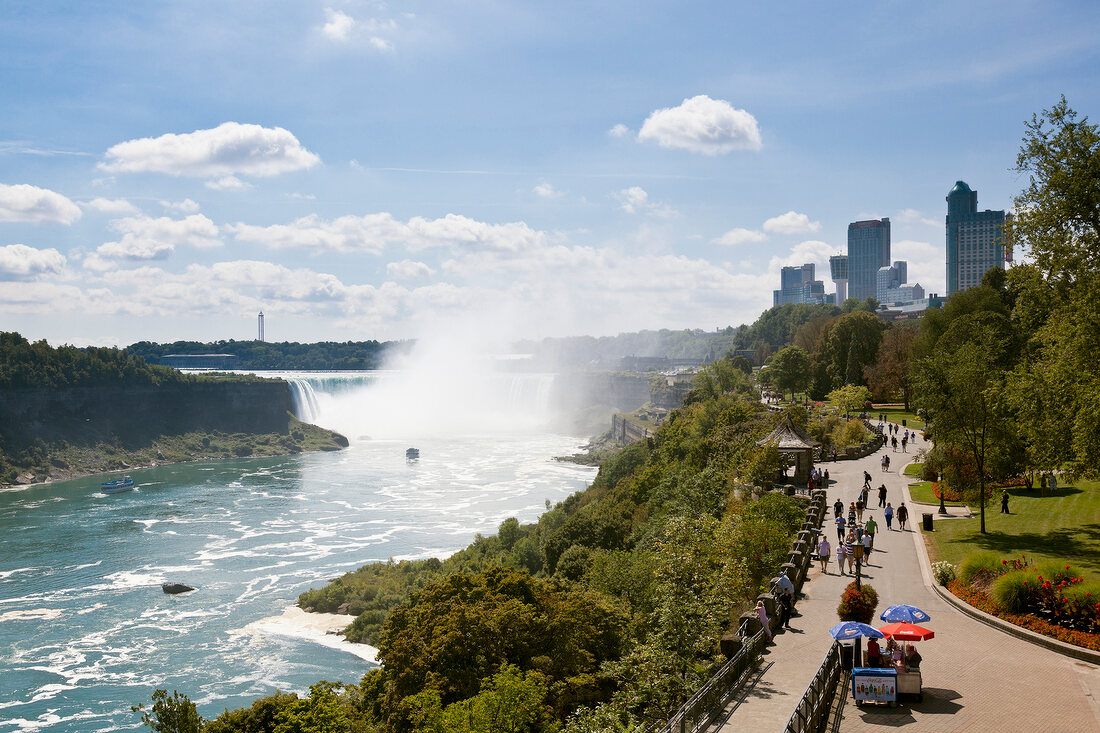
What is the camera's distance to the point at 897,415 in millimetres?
62688

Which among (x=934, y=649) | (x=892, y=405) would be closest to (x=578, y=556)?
(x=934, y=649)

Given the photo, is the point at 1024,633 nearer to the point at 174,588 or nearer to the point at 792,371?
the point at 174,588

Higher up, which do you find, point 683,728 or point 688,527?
point 688,527

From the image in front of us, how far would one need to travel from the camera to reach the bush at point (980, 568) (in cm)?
1800

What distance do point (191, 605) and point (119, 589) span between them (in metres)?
6.42

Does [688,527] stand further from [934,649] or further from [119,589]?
[119,589]

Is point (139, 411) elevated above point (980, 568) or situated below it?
below

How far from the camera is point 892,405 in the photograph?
71.9 m

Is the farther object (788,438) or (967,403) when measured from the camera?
(788,438)

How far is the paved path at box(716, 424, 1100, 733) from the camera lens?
11.2 metres

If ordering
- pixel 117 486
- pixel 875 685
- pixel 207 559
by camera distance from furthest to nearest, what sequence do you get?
pixel 117 486 < pixel 207 559 < pixel 875 685

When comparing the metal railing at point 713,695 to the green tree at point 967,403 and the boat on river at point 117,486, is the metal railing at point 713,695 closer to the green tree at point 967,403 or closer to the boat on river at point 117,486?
the green tree at point 967,403

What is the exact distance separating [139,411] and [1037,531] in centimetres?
11123

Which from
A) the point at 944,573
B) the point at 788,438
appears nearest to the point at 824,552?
the point at 944,573
